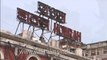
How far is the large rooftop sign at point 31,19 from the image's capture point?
72.9 meters

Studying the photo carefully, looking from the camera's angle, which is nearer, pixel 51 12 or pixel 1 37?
pixel 1 37

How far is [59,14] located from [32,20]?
9.08m

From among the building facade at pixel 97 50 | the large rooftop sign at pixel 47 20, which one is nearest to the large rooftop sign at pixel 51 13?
the large rooftop sign at pixel 47 20

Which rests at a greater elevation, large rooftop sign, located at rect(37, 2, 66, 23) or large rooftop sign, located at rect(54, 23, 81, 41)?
large rooftop sign, located at rect(37, 2, 66, 23)

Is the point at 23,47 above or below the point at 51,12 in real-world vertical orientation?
below

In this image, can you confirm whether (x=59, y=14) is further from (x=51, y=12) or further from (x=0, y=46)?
(x=0, y=46)

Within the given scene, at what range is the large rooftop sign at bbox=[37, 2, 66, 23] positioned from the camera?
259 ft

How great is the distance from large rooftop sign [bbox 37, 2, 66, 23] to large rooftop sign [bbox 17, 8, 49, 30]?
198 cm

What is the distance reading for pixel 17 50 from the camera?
2640 inches

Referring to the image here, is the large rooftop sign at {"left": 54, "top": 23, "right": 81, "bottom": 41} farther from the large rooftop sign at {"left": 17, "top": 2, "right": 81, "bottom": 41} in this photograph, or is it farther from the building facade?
the building facade

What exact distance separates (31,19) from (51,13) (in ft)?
21.9

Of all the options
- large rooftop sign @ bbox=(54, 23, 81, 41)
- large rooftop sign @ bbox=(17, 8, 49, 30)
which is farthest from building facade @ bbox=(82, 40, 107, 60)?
large rooftop sign @ bbox=(17, 8, 49, 30)

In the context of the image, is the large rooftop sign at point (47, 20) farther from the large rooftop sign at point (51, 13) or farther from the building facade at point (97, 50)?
the building facade at point (97, 50)

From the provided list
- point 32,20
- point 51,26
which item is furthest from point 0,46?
point 51,26
